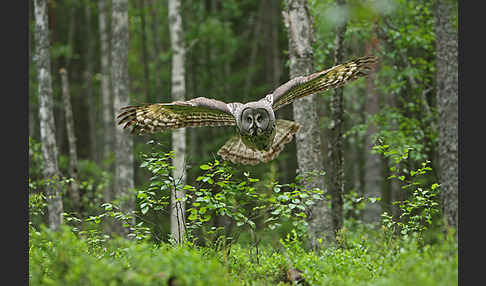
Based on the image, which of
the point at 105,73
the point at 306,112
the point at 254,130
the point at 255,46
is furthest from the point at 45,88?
the point at 255,46

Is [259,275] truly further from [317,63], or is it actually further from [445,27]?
[317,63]

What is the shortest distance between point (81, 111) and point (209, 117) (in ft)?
84.0

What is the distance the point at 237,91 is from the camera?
22.8 meters

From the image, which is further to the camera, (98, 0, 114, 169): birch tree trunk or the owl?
(98, 0, 114, 169): birch tree trunk

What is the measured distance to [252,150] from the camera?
310 inches

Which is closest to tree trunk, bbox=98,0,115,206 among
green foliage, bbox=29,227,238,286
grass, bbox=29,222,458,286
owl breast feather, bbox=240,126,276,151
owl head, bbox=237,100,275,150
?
owl breast feather, bbox=240,126,276,151

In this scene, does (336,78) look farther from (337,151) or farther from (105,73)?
(105,73)

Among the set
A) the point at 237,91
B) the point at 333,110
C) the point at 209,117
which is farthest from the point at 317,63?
the point at 237,91

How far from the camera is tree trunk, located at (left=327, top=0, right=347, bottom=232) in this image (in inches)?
382

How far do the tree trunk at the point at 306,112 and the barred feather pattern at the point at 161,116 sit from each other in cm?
189

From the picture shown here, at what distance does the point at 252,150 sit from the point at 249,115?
0.75 meters

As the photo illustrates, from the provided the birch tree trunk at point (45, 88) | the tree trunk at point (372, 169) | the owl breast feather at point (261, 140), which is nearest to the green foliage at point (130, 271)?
the owl breast feather at point (261, 140)

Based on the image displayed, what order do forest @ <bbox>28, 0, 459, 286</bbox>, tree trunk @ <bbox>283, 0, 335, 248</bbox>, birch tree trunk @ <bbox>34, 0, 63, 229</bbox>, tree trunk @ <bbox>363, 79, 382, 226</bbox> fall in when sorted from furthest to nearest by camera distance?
1. tree trunk @ <bbox>363, 79, 382, 226</bbox>
2. birch tree trunk @ <bbox>34, 0, 63, 229</bbox>
3. tree trunk @ <bbox>283, 0, 335, 248</bbox>
4. forest @ <bbox>28, 0, 459, 286</bbox>

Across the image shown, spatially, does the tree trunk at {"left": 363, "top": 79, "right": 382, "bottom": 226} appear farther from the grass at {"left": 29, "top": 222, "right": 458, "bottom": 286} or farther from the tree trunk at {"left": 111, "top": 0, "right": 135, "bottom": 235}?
the grass at {"left": 29, "top": 222, "right": 458, "bottom": 286}
